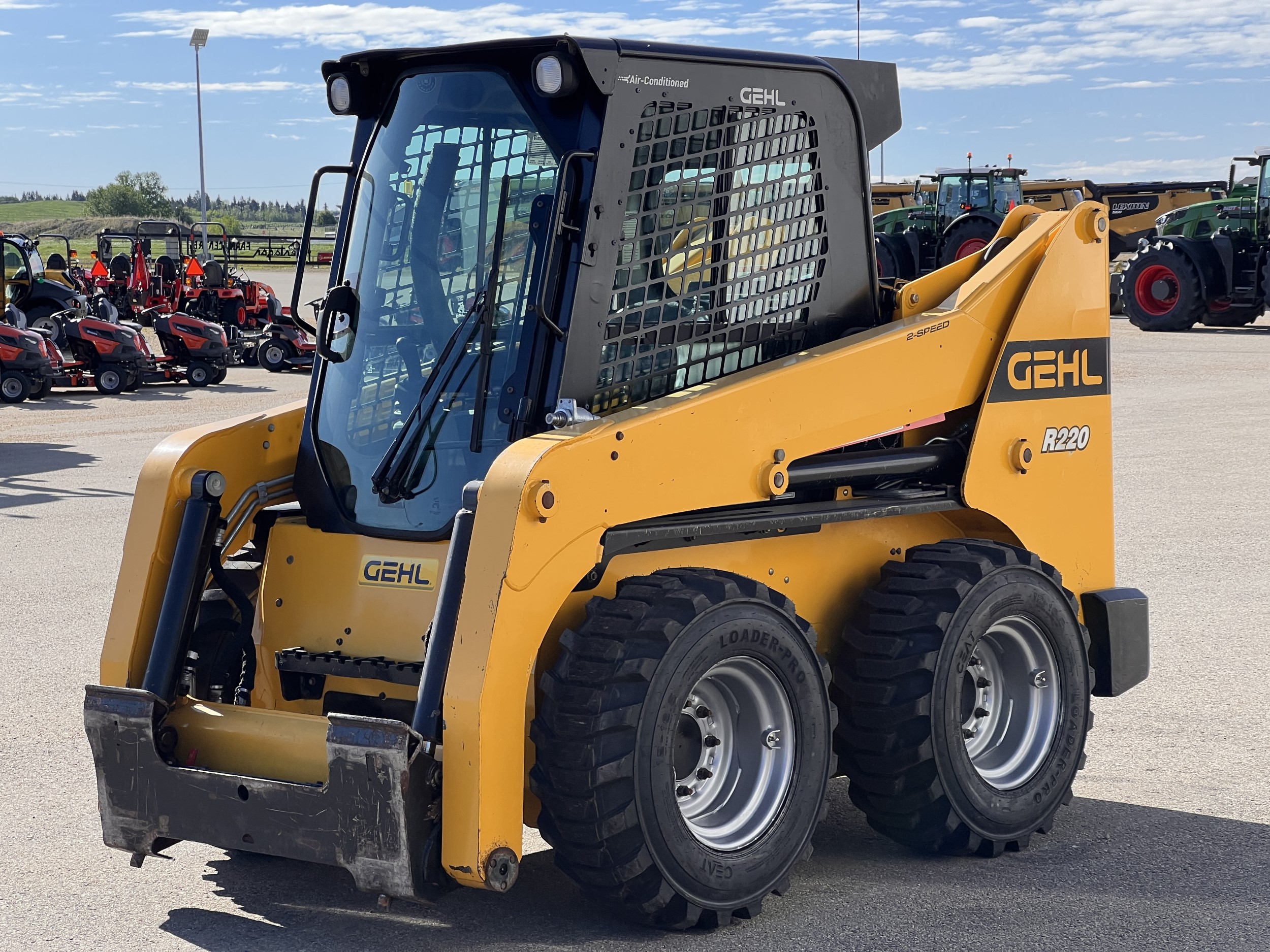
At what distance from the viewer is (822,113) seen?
17.6ft

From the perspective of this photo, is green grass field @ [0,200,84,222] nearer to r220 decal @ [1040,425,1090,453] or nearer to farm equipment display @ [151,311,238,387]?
farm equipment display @ [151,311,238,387]

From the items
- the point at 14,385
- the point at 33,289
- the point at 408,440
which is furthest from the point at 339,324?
the point at 33,289

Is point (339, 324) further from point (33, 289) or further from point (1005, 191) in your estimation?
point (1005, 191)

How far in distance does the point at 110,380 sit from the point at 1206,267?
780 inches

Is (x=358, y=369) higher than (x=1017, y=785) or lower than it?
higher

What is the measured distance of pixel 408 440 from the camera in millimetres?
4973

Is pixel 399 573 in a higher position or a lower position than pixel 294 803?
higher

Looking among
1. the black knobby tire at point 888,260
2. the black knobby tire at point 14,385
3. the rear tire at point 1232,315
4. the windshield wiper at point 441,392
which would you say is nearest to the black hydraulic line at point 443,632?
the windshield wiper at point 441,392

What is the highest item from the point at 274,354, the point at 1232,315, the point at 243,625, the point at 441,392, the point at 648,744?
the point at 441,392

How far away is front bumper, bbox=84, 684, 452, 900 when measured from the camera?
4.07 meters

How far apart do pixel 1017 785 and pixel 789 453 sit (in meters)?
1.50

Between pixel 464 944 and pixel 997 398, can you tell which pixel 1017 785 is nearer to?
pixel 997 398

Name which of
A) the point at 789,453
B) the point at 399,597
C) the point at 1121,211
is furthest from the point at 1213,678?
the point at 1121,211

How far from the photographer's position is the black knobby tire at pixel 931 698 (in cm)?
503
